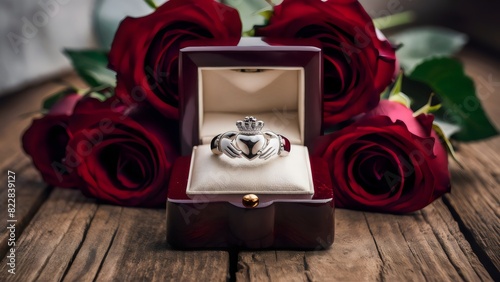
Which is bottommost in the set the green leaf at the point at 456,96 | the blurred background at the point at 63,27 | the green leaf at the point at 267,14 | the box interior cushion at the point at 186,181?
the blurred background at the point at 63,27

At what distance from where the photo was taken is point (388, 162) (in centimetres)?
82

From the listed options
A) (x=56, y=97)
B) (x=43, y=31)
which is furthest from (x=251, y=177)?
(x=43, y=31)

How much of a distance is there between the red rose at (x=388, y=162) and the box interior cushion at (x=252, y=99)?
6 centimetres

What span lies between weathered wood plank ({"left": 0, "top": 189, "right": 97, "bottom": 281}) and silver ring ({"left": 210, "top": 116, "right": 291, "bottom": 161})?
0.62 feet

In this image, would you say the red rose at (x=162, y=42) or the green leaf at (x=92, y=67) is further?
the green leaf at (x=92, y=67)

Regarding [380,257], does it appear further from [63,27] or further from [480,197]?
[63,27]

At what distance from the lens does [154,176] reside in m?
0.84

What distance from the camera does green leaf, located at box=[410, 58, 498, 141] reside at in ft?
3.21

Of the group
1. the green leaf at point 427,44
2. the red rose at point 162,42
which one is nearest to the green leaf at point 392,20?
the green leaf at point 427,44

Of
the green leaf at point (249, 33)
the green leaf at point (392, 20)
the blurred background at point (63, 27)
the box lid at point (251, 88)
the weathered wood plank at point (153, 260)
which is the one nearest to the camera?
the weathered wood plank at point (153, 260)

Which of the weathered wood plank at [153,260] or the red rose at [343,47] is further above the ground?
the red rose at [343,47]

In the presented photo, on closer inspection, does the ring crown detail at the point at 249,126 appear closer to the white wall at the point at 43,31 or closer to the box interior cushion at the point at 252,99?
the box interior cushion at the point at 252,99

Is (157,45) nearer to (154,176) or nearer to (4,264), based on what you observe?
(154,176)

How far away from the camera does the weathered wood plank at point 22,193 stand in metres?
0.82
